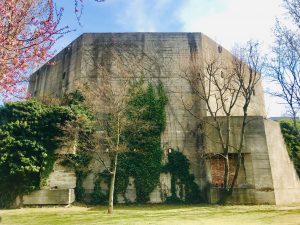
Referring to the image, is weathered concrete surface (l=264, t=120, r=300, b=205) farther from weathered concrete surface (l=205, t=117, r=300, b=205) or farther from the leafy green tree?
the leafy green tree

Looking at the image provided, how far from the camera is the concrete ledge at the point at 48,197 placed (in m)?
14.4

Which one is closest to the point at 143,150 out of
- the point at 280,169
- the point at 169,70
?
the point at 169,70

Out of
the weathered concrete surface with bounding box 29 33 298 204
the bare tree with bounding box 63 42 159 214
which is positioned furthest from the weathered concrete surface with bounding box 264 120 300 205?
the bare tree with bounding box 63 42 159 214

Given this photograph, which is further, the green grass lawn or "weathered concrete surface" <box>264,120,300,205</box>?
"weathered concrete surface" <box>264,120,300,205</box>

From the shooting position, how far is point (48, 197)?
14.5m

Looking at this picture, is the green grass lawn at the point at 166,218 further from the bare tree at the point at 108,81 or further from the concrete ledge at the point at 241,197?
the bare tree at the point at 108,81

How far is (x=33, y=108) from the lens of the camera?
15.2 m

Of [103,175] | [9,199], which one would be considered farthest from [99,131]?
[9,199]

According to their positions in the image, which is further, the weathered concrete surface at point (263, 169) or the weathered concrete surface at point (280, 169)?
the weathered concrete surface at point (280, 169)

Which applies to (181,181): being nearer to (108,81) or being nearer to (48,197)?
(48,197)

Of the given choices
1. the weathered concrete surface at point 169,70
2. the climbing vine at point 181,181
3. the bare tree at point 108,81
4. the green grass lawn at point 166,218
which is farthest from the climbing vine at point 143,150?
the green grass lawn at point 166,218

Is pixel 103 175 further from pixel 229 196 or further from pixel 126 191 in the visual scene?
pixel 229 196

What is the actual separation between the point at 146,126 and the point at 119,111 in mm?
3243

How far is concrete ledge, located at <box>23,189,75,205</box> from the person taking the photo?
1436 cm
